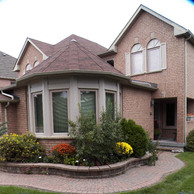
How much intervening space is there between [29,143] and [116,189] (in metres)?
3.33

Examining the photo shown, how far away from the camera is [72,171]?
4.76 metres

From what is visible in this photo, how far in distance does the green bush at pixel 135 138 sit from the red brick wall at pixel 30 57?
29.6ft

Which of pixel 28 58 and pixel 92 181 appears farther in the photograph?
pixel 28 58

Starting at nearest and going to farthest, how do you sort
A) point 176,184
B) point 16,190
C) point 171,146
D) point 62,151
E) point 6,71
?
point 16,190 → point 176,184 → point 62,151 → point 171,146 → point 6,71

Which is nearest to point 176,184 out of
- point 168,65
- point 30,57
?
point 168,65

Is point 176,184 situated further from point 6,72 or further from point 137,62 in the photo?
point 6,72

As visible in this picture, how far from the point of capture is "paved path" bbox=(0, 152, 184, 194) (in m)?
4.12

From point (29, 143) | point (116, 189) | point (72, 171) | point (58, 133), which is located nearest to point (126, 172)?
point (116, 189)

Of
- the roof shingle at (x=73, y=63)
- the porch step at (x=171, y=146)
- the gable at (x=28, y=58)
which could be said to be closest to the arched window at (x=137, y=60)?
the roof shingle at (x=73, y=63)

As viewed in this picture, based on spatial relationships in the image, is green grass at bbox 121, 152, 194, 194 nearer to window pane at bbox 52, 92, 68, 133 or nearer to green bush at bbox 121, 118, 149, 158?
green bush at bbox 121, 118, 149, 158

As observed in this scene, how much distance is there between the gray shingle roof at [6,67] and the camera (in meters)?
17.4

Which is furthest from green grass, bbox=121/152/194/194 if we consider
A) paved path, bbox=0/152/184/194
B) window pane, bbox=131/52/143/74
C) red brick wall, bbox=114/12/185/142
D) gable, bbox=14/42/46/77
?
gable, bbox=14/42/46/77

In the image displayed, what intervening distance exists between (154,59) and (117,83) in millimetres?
3945

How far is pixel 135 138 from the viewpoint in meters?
5.96
